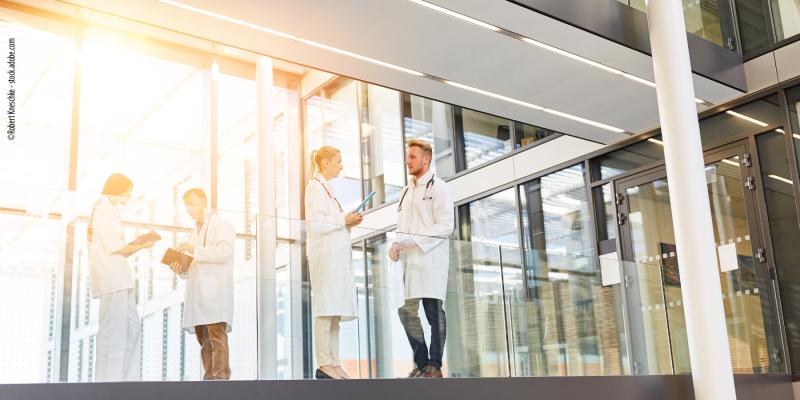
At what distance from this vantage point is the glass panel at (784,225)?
680 cm

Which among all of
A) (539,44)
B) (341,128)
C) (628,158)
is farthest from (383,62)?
(341,128)

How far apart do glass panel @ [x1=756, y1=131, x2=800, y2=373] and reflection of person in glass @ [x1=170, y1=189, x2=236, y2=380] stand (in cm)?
485

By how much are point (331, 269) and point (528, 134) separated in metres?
5.53

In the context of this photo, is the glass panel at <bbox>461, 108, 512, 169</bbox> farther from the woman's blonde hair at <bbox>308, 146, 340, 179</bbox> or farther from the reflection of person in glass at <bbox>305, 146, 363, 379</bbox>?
the reflection of person in glass at <bbox>305, 146, 363, 379</bbox>

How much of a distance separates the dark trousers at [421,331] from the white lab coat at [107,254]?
1697 mm

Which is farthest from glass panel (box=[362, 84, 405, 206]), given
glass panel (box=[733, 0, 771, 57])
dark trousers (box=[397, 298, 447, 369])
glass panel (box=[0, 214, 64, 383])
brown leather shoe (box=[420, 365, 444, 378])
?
glass panel (box=[0, 214, 64, 383])

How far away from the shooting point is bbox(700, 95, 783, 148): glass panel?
7227 millimetres

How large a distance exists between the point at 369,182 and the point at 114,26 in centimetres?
430

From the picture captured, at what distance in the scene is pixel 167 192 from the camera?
11367mm

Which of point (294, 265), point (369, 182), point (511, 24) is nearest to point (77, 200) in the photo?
point (294, 265)

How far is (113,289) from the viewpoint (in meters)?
3.92

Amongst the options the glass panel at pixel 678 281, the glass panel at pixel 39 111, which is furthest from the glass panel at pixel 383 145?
the glass panel at pixel 39 111

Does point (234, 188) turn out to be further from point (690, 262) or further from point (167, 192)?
point (690, 262)

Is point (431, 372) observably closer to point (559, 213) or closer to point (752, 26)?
point (559, 213)
